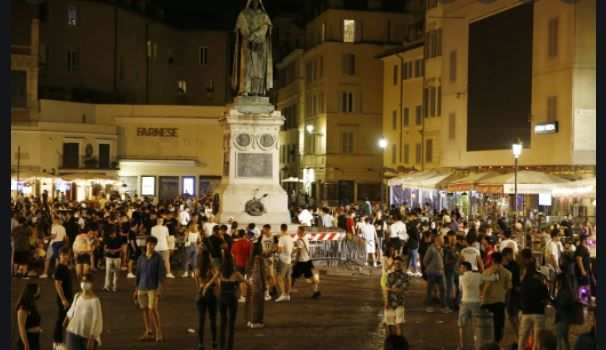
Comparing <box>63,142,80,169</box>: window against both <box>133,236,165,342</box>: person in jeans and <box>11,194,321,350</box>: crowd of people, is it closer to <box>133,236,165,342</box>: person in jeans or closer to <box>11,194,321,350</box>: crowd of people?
Answer: <box>11,194,321,350</box>: crowd of people

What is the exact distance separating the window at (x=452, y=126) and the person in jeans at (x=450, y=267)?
2730cm

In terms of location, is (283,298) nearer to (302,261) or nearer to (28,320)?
(302,261)

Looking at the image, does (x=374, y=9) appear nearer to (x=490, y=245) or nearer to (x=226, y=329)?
(x=490, y=245)

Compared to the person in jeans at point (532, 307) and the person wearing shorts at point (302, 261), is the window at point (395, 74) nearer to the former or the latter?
the person wearing shorts at point (302, 261)

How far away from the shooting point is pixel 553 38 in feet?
120

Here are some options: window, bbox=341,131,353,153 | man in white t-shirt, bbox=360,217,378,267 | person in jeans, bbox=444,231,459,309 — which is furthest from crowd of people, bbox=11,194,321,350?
window, bbox=341,131,353,153

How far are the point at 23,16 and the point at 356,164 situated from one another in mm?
24680

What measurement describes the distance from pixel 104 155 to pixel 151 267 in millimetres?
45608

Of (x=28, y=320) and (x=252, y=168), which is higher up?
(x=252, y=168)

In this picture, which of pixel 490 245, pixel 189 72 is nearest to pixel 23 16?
pixel 189 72

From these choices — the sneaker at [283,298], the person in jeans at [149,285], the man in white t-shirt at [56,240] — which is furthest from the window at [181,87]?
the person in jeans at [149,285]

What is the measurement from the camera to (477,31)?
43719 mm

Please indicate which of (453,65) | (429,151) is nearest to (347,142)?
(429,151)

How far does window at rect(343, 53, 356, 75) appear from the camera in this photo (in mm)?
66875
